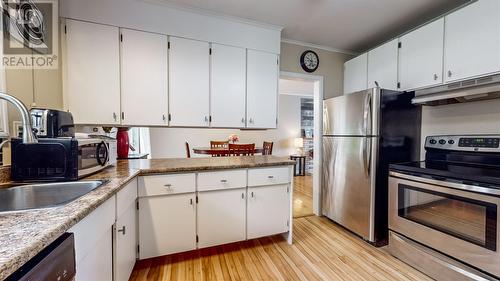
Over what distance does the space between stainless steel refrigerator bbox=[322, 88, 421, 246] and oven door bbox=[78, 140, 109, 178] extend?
7.83ft

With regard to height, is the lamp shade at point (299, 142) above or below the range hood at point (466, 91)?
below

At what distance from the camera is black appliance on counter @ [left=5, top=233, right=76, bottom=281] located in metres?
0.55

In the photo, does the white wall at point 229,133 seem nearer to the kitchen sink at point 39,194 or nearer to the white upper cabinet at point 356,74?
the white upper cabinet at point 356,74

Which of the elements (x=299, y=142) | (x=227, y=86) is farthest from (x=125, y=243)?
(x=299, y=142)

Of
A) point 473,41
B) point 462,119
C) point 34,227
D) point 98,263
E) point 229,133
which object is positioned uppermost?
point 473,41

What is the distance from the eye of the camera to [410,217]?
192cm

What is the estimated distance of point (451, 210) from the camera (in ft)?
5.40

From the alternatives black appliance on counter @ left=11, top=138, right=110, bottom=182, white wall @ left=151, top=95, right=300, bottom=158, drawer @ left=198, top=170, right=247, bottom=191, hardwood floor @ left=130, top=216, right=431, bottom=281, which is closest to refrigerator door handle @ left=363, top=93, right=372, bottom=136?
hardwood floor @ left=130, top=216, right=431, bottom=281

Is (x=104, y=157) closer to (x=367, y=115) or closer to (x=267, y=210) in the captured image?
(x=267, y=210)

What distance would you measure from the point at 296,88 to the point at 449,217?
4.47 metres

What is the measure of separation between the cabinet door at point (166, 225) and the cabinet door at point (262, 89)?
1128 millimetres

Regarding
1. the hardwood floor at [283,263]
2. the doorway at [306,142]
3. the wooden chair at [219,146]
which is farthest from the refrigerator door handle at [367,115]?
the wooden chair at [219,146]

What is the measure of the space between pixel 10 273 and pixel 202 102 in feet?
6.22

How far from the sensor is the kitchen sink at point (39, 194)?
1.12m
